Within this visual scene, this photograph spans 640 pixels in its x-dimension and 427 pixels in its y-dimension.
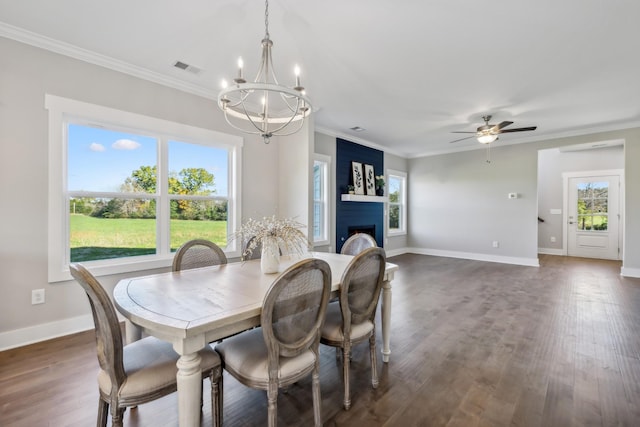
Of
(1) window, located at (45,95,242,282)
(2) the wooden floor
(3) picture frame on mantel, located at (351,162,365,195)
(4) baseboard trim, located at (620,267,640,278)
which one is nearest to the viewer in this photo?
(2) the wooden floor

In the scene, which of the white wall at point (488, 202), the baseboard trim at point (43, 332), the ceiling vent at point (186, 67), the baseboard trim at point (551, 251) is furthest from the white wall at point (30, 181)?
the baseboard trim at point (551, 251)

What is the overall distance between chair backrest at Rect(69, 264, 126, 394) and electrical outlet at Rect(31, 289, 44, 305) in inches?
79.7

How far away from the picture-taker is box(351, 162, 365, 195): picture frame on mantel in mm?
6318

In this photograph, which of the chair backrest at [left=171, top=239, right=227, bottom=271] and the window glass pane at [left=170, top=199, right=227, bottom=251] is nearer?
the chair backrest at [left=171, top=239, right=227, bottom=271]

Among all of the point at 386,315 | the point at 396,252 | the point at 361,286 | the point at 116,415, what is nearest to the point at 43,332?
the point at 116,415

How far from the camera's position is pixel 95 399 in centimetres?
189

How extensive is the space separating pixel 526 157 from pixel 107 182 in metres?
7.48

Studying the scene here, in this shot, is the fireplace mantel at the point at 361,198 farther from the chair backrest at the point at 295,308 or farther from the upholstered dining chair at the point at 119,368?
the upholstered dining chair at the point at 119,368

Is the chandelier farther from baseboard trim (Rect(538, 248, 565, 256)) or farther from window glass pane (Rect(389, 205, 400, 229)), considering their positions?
baseboard trim (Rect(538, 248, 565, 256))

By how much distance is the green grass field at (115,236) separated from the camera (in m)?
2.92

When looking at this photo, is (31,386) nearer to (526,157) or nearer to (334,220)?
(334,220)

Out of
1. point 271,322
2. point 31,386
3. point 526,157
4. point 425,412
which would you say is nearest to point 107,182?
point 31,386

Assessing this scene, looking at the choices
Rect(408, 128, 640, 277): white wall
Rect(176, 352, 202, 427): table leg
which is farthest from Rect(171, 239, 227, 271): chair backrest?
Rect(408, 128, 640, 277): white wall

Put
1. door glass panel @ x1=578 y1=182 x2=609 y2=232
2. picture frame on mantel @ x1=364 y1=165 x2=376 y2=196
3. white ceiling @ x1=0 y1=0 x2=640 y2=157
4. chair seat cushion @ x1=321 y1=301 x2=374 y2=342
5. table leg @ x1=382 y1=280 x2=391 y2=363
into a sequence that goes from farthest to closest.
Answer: door glass panel @ x1=578 y1=182 x2=609 y2=232 → picture frame on mantel @ x1=364 y1=165 x2=376 y2=196 → table leg @ x1=382 y1=280 x2=391 y2=363 → white ceiling @ x1=0 y1=0 x2=640 y2=157 → chair seat cushion @ x1=321 y1=301 x2=374 y2=342
